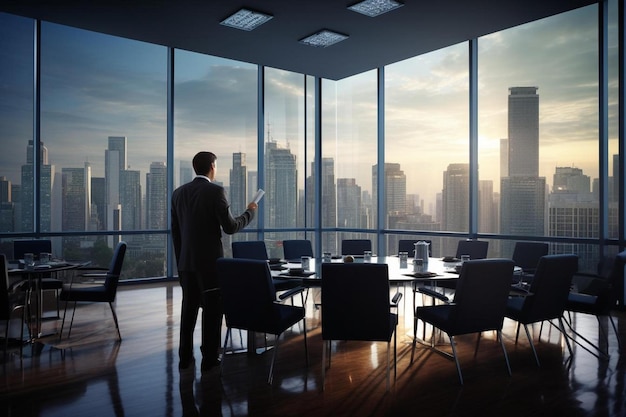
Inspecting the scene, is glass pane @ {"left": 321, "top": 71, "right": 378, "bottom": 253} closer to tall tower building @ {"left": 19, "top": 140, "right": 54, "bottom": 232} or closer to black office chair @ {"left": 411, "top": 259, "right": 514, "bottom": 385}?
tall tower building @ {"left": 19, "top": 140, "right": 54, "bottom": 232}

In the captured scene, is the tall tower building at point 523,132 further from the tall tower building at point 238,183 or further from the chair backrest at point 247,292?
the chair backrest at point 247,292

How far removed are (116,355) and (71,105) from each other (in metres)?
4.59

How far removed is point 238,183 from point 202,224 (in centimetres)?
506

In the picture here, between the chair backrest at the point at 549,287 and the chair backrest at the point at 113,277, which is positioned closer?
the chair backrest at the point at 549,287

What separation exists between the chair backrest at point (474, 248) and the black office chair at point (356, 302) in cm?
257

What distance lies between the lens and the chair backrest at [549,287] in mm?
3844

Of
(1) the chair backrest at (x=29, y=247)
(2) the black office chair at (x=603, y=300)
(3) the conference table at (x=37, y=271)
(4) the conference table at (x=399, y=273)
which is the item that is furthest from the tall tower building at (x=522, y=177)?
(1) the chair backrest at (x=29, y=247)

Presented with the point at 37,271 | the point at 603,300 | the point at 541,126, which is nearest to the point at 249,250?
the point at 37,271

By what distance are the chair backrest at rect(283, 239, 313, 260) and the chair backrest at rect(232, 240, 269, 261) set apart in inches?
14.3

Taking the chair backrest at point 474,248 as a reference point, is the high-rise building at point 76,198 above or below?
above

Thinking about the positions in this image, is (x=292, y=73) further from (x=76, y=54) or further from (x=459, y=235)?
(x=459, y=235)

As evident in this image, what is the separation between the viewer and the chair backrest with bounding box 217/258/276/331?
3.62 metres

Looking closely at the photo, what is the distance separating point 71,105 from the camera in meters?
7.46

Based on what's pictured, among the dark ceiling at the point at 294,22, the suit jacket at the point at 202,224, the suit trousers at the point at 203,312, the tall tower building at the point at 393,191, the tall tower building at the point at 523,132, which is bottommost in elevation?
the suit trousers at the point at 203,312
